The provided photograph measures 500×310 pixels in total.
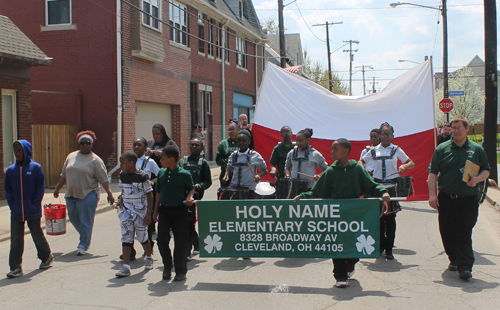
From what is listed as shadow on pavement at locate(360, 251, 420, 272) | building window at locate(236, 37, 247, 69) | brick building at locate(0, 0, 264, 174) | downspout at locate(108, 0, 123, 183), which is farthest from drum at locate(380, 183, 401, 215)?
building window at locate(236, 37, 247, 69)

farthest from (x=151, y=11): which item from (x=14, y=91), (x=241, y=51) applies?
(x=241, y=51)

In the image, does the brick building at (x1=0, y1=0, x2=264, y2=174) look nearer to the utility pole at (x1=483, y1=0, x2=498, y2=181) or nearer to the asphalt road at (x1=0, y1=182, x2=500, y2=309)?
the utility pole at (x1=483, y1=0, x2=498, y2=181)

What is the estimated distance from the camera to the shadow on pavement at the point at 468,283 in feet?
18.5

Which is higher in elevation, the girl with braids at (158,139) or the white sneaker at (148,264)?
the girl with braids at (158,139)

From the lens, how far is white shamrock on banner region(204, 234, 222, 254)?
6.03 m

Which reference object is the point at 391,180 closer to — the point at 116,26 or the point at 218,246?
the point at 218,246

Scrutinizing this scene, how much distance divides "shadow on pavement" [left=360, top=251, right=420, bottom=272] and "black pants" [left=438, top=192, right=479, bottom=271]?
652 millimetres

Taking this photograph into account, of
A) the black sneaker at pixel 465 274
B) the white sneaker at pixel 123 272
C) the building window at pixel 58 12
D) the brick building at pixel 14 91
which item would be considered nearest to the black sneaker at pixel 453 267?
the black sneaker at pixel 465 274

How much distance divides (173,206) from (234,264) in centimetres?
146

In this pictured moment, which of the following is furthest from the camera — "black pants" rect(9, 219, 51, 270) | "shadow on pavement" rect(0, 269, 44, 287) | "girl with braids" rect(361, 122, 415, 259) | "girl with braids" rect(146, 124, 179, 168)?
"girl with braids" rect(146, 124, 179, 168)

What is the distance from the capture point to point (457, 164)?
6.10m

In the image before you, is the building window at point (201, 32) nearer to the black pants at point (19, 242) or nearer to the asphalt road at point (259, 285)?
the asphalt road at point (259, 285)

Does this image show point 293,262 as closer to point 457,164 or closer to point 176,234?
point 176,234

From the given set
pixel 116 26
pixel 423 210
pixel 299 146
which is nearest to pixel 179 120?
pixel 116 26
